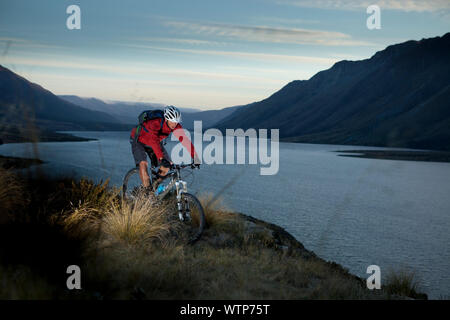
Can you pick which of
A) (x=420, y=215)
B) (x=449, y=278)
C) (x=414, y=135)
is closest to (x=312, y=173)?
(x=420, y=215)

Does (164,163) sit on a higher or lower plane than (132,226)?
higher

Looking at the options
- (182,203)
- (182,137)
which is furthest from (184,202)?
(182,137)

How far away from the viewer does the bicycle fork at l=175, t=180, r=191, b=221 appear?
7587 millimetres

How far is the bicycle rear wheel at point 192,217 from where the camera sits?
7594 mm

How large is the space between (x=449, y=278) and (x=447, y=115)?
15883 centimetres

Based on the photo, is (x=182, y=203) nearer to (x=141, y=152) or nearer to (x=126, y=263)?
(x=141, y=152)

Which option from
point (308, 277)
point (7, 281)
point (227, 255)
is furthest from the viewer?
point (227, 255)

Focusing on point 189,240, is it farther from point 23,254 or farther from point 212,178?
point 212,178

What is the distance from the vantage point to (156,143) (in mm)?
7477

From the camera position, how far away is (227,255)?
7078mm

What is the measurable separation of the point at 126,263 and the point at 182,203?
236 cm

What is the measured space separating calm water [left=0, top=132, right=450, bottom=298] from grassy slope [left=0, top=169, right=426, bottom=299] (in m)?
0.92

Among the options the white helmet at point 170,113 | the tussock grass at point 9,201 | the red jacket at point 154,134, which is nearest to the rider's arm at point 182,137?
the red jacket at point 154,134

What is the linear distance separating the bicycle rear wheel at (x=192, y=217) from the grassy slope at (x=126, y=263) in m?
0.22
